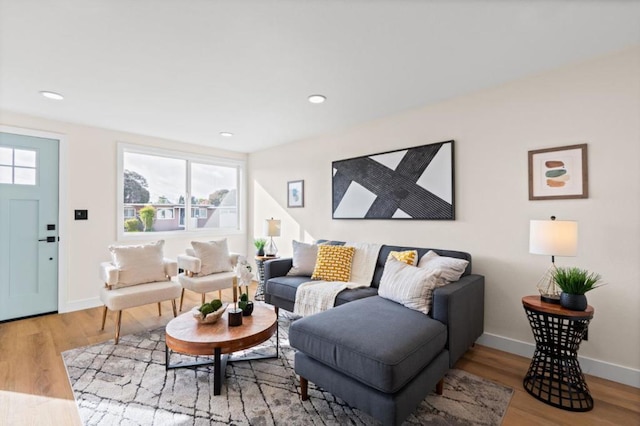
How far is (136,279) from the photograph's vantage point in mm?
3215

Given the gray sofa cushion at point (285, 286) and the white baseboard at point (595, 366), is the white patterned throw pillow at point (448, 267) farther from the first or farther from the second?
the gray sofa cushion at point (285, 286)

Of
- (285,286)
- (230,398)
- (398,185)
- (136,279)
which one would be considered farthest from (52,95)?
(398,185)

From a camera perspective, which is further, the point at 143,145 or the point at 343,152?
the point at 143,145

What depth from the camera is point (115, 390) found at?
2.08m

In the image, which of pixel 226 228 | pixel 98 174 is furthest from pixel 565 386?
A: pixel 98 174

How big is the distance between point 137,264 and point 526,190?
385cm

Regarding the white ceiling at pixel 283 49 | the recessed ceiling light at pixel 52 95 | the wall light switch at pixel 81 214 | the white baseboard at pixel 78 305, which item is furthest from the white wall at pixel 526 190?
the white baseboard at pixel 78 305

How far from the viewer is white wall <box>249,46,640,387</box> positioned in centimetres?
213

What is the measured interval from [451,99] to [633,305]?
217 centimetres

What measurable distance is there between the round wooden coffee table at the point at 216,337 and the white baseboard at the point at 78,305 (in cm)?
230

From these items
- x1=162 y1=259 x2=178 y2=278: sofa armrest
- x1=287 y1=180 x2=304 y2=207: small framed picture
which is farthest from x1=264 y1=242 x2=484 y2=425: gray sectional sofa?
x1=287 y1=180 x2=304 y2=207: small framed picture

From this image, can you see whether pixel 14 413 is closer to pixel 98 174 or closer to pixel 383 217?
pixel 98 174

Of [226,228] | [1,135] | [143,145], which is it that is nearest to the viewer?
[1,135]

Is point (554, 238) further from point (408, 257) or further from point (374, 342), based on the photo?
point (374, 342)
